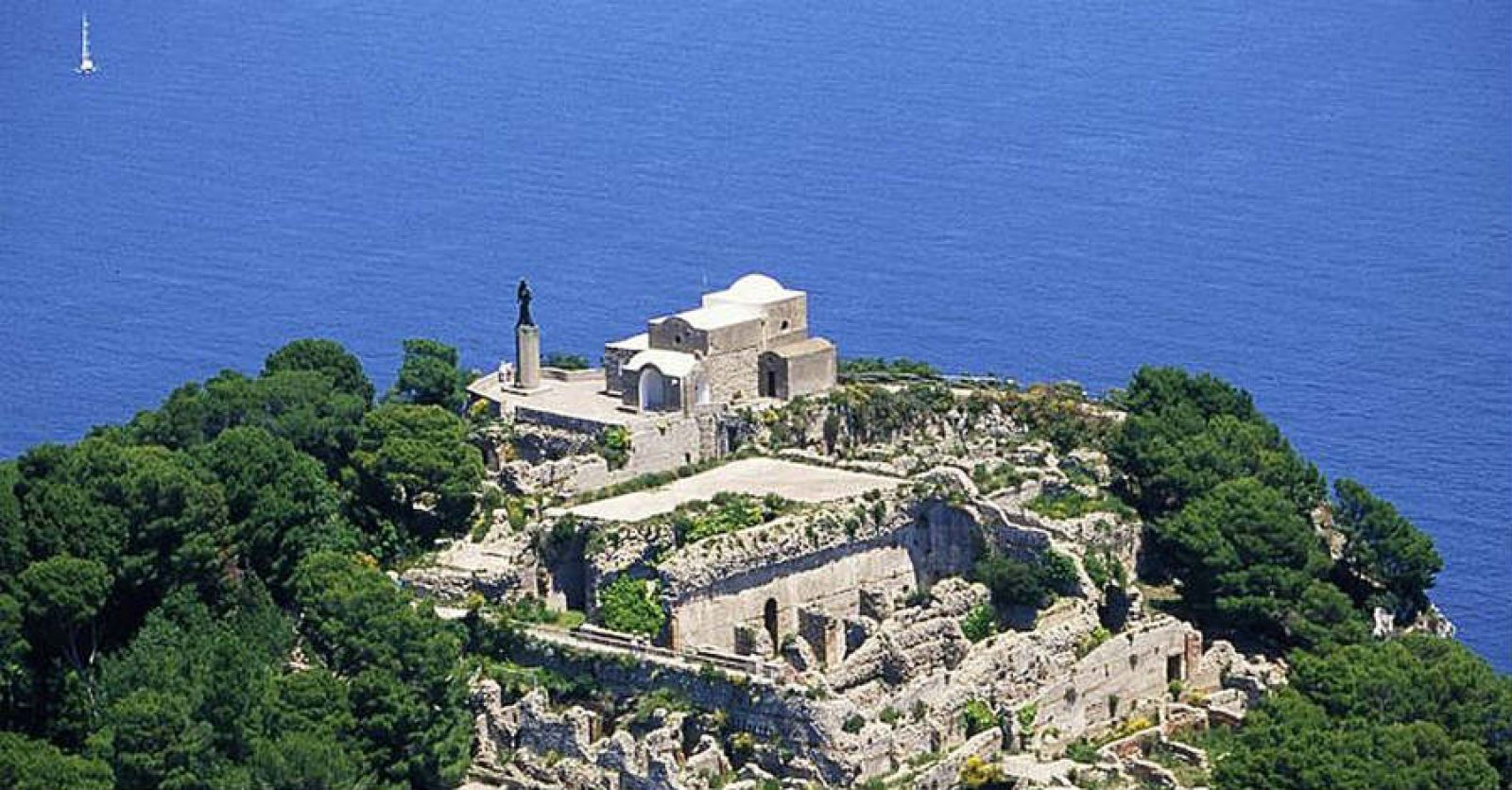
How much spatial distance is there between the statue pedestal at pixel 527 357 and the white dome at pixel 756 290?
5.44 m

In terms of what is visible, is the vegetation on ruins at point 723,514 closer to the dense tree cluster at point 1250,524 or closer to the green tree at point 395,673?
the green tree at point 395,673

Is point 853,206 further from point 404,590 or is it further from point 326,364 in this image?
point 404,590

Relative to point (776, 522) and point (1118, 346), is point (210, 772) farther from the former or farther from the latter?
point (1118, 346)

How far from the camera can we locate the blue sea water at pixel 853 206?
387 feet

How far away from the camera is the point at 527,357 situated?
87688mm

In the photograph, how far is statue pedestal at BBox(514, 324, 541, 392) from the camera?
87.4 meters

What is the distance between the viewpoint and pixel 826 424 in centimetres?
8688

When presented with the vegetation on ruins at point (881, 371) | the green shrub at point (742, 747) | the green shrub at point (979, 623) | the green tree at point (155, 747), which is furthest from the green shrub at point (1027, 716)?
the vegetation on ruins at point (881, 371)

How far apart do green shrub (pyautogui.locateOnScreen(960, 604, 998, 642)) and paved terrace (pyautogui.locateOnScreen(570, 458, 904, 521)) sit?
420 cm

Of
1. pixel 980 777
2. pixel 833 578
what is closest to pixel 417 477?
pixel 833 578

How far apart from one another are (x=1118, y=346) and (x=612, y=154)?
128ft

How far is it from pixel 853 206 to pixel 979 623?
64857 mm

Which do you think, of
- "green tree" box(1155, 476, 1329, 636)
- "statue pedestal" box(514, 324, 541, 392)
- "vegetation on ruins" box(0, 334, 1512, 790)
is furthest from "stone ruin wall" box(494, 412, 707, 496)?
"green tree" box(1155, 476, 1329, 636)

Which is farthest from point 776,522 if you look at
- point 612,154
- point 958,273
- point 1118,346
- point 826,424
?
point 612,154
